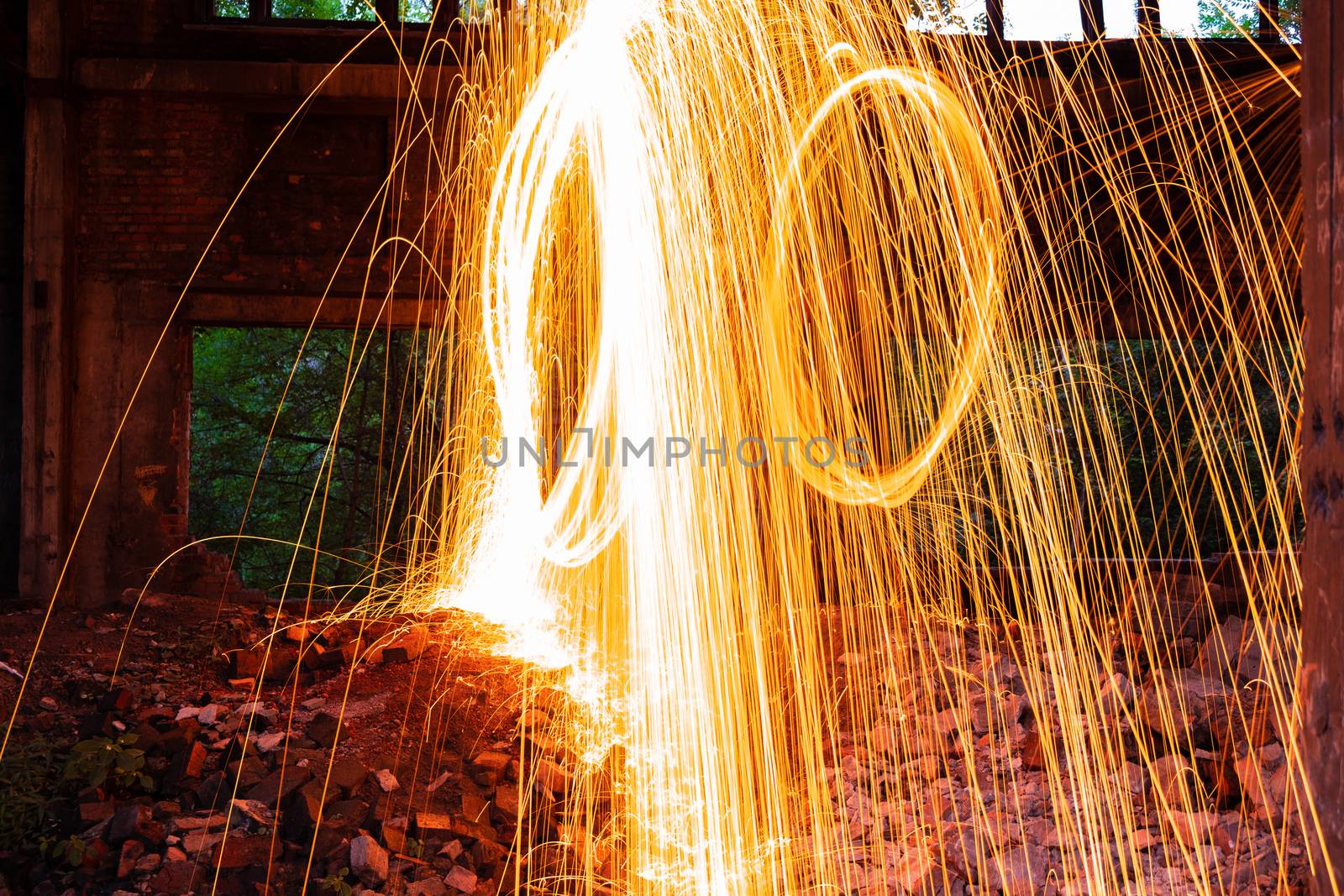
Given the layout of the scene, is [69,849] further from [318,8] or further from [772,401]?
[318,8]

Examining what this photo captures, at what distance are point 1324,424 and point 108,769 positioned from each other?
456 centimetres

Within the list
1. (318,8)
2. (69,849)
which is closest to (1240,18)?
(318,8)

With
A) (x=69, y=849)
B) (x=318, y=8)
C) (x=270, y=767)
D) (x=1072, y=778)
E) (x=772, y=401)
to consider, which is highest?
(x=318, y=8)

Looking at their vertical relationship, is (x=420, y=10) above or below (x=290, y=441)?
above

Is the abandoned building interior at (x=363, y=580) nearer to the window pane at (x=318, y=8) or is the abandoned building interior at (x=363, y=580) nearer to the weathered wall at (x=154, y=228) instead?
the weathered wall at (x=154, y=228)

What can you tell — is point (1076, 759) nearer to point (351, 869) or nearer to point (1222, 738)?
point (1222, 738)

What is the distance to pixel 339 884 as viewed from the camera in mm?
3311

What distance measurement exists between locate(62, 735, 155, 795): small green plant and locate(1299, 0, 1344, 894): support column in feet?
13.9

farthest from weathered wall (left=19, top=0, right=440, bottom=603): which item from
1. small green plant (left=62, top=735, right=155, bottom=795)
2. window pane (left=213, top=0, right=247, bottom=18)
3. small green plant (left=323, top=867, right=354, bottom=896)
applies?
small green plant (left=323, top=867, right=354, bottom=896)

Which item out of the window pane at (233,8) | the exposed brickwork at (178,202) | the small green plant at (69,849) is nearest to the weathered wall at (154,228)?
the exposed brickwork at (178,202)

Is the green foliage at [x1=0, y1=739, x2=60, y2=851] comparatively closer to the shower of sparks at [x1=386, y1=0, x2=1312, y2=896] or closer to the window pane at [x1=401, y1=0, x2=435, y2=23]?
the shower of sparks at [x1=386, y1=0, x2=1312, y2=896]

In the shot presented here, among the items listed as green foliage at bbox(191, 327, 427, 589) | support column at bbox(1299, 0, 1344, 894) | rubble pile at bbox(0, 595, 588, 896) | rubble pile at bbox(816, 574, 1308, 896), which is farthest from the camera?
green foliage at bbox(191, 327, 427, 589)

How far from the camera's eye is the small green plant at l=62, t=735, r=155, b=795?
13.2 feet

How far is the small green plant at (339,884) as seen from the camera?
130 inches
